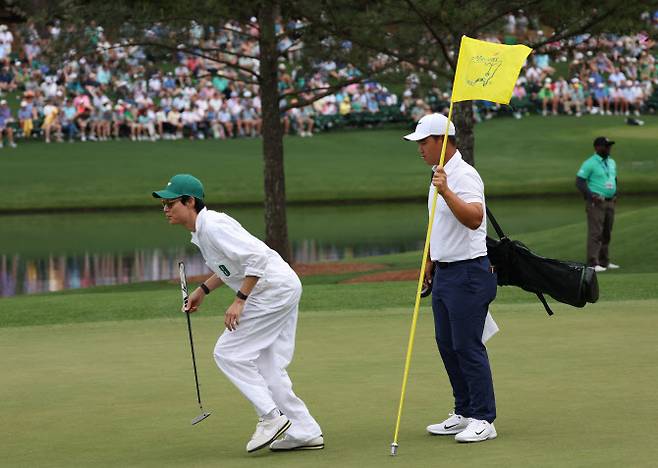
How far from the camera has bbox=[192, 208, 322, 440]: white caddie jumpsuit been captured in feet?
25.1

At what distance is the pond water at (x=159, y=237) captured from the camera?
2834 centimetres

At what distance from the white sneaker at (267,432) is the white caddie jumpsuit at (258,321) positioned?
7cm

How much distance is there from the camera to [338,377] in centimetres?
1008

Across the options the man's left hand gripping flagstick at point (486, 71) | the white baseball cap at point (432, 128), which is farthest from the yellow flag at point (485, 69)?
the white baseball cap at point (432, 128)

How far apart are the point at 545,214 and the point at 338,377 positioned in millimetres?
30553

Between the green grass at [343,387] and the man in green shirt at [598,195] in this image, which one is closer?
the green grass at [343,387]

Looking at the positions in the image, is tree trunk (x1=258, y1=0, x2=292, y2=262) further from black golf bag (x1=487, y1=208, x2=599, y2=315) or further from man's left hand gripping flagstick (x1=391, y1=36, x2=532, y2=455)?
black golf bag (x1=487, y1=208, x2=599, y2=315)

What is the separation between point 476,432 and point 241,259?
1593 millimetres

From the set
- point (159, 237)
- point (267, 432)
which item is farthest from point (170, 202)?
point (159, 237)

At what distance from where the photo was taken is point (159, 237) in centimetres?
3612

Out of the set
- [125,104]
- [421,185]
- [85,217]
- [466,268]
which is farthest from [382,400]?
[125,104]

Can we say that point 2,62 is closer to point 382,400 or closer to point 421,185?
point 421,185

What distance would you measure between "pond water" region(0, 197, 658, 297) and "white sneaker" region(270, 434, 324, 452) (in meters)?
17.6

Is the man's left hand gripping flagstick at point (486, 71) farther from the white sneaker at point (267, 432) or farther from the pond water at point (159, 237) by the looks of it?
the pond water at point (159, 237)
